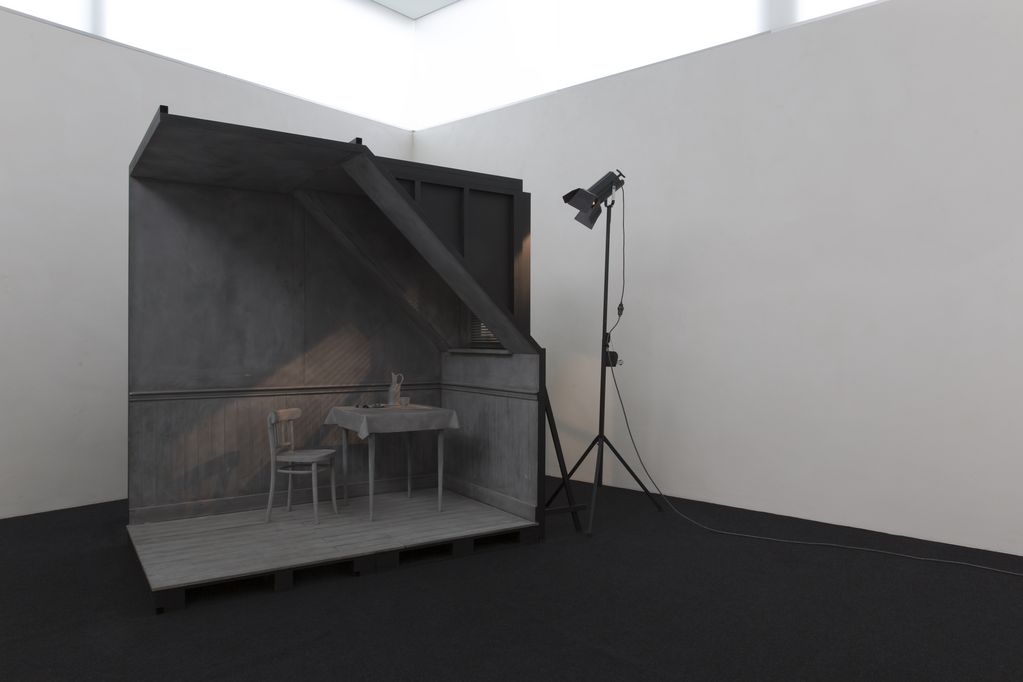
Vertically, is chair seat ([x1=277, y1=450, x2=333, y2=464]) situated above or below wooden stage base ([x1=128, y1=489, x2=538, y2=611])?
above

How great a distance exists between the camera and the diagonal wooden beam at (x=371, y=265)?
6.36 meters

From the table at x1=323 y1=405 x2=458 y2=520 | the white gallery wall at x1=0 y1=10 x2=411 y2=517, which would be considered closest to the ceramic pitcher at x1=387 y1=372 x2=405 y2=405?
→ the table at x1=323 y1=405 x2=458 y2=520

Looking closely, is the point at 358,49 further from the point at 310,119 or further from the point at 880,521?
the point at 880,521

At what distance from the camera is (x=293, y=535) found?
17.1ft

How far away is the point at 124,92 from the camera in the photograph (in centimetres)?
696

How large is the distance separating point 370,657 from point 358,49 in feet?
25.6

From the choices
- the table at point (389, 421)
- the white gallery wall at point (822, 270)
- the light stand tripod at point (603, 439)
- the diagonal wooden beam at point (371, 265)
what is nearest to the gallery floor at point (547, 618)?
the light stand tripod at point (603, 439)

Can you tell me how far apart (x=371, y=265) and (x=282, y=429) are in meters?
1.58

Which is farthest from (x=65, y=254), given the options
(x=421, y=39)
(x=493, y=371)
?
(x=421, y=39)

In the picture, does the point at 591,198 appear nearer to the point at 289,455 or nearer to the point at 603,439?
the point at 603,439

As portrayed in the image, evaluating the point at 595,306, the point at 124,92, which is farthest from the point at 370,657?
the point at 124,92

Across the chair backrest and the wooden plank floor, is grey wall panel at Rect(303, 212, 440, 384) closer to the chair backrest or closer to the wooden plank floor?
the chair backrest

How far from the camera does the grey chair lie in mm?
5516

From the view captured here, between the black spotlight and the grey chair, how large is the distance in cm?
265
